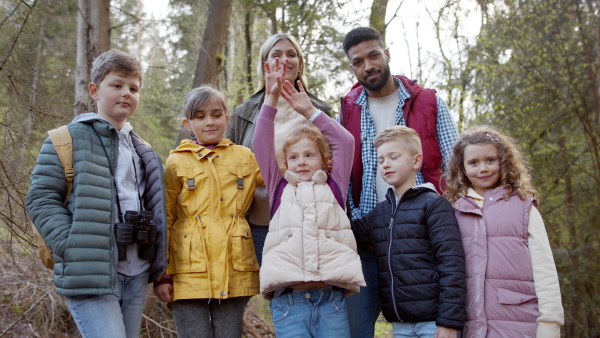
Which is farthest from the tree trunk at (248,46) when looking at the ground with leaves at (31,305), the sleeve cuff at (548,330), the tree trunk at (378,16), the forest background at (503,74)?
the sleeve cuff at (548,330)

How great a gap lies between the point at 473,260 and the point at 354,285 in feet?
2.33

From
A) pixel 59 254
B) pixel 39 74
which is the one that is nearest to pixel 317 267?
pixel 59 254

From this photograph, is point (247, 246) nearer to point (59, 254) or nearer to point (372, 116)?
point (59, 254)

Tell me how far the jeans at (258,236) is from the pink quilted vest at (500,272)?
127cm

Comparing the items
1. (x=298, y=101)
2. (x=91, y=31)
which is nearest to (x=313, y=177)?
(x=298, y=101)

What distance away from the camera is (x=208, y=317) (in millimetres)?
3033

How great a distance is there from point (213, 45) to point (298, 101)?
388 cm

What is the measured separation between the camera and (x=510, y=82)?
11750mm

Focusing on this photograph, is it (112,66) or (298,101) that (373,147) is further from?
(112,66)

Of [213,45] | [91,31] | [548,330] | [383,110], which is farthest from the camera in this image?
[213,45]

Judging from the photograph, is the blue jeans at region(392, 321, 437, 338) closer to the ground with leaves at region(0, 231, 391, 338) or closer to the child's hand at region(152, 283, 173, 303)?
the child's hand at region(152, 283, 173, 303)

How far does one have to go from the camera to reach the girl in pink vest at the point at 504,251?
8.92ft

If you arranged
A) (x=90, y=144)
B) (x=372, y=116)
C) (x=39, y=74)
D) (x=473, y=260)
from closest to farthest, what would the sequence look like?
1. (x=90, y=144)
2. (x=473, y=260)
3. (x=372, y=116)
4. (x=39, y=74)

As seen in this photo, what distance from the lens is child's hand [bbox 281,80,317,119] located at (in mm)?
3248
